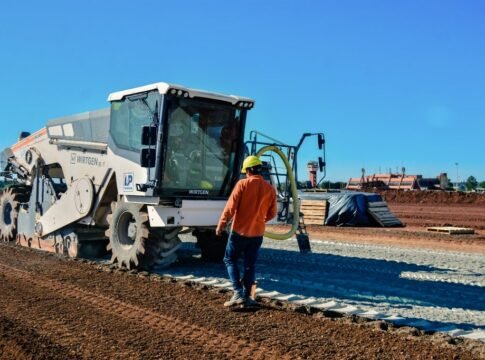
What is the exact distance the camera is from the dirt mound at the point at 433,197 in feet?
107

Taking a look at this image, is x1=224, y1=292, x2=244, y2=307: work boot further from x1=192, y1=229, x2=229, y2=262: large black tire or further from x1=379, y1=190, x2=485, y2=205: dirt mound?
x1=379, y1=190, x2=485, y2=205: dirt mound

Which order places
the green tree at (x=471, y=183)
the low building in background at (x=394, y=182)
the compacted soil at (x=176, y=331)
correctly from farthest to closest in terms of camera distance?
the green tree at (x=471, y=183)
the low building in background at (x=394, y=182)
the compacted soil at (x=176, y=331)

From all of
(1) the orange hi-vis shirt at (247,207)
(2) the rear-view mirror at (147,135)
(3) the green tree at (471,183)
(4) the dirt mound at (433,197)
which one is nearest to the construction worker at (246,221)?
(1) the orange hi-vis shirt at (247,207)

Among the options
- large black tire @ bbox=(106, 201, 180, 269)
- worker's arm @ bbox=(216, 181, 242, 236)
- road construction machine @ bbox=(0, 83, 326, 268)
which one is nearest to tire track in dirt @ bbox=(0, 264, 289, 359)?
worker's arm @ bbox=(216, 181, 242, 236)

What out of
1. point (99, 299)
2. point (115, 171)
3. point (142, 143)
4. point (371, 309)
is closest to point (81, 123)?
point (115, 171)

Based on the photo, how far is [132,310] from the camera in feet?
20.0

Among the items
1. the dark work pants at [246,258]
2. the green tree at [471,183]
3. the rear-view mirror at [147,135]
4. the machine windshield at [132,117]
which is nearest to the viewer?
the dark work pants at [246,258]

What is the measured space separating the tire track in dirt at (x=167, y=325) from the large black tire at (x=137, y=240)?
1443mm

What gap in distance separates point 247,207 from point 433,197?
29777mm

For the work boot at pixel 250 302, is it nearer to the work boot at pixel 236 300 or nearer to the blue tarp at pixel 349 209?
the work boot at pixel 236 300

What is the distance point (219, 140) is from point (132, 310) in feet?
12.6

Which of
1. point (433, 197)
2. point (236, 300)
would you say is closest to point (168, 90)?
point (236, 300)

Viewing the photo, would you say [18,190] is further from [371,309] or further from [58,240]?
[371,309]

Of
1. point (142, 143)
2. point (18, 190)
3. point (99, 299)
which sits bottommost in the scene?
point (99, 299)
